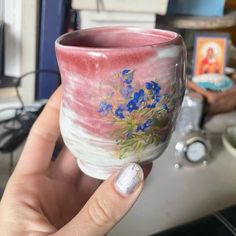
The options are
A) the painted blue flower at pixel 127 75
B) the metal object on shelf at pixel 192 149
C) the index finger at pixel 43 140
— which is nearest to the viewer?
the painted blue flower at pixel 127 75

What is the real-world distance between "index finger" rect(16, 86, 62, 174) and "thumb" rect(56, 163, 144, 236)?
0.15m

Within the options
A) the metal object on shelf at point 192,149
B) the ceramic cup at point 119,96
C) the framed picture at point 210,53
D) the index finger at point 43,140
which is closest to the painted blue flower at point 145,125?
the ceramic cup at point 119,96

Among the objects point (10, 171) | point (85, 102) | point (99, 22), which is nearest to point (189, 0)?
point (99, 22)

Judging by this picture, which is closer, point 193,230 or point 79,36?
point 79,36

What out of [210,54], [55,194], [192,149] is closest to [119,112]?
[55,194]

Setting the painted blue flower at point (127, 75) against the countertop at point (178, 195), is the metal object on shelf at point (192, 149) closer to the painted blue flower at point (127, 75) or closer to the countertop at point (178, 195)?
the countertop at point (178, 195)

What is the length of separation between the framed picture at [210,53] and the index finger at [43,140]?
0.37 metres

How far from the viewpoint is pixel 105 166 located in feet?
Answer: 1.22

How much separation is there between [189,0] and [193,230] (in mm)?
497

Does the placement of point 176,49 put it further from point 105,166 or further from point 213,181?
point 213,181

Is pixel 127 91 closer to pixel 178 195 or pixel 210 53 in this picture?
pixel 178 195

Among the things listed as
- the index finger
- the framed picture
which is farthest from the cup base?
the framed picture

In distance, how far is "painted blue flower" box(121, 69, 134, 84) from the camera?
323 millimetres

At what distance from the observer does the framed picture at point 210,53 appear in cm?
80
